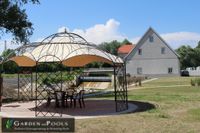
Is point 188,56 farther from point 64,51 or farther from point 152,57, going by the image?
point 64,51

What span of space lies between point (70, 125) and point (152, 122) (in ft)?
13.6

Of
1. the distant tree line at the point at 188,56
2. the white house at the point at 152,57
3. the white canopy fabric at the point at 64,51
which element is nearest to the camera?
the white canopy fabric at the point at 64,51

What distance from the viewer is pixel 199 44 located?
409ft

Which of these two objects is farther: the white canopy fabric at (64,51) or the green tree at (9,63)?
the green tree at (9,63)

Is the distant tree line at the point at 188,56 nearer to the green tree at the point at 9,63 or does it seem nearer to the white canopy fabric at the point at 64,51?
the green tree at the point at 9,63

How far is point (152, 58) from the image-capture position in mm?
71000

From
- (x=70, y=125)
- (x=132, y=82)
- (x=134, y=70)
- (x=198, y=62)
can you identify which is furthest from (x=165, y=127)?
(x=198, y=62)

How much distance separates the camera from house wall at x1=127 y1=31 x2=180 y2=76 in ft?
231

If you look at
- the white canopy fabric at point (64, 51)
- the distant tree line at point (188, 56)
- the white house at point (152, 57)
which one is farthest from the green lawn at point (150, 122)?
the distant tree line at point (188, 56)

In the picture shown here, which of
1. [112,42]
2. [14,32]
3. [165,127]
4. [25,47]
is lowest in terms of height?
[165,127]

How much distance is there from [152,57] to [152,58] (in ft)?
0.62

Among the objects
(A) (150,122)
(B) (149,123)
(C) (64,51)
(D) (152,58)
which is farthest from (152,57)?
(B) (149,123)

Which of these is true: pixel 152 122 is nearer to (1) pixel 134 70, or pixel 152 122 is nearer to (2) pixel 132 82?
(2) pixel 132 82

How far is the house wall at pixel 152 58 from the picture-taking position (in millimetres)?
70438
